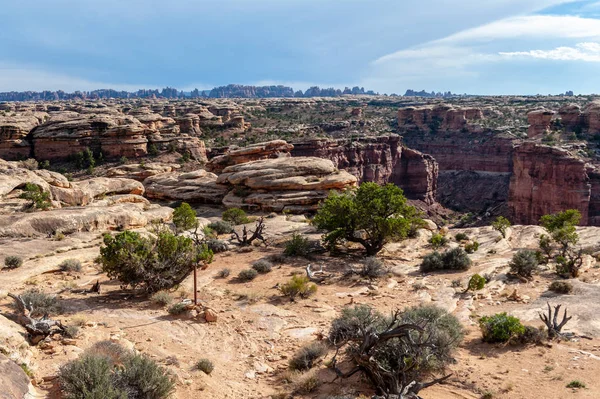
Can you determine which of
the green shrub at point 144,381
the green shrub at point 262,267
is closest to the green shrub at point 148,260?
the green shrub at point 262,267

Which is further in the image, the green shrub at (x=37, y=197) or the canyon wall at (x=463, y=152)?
the canyon wall at (x=463, y=152)

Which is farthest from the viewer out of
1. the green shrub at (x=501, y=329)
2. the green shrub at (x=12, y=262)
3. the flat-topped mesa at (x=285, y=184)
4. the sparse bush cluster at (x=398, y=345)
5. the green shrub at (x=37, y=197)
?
the flat-topped mesa at (x=285, y=184)

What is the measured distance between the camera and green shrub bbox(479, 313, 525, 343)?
12.7 meters

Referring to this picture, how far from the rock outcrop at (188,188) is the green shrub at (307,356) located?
92.8 ft

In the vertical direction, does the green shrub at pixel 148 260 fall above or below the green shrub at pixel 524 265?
above

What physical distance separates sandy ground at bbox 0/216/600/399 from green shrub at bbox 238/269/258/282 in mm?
275

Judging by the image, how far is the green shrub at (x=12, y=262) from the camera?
1761cm

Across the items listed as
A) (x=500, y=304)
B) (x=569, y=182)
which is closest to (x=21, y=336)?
(x=500, y=304)

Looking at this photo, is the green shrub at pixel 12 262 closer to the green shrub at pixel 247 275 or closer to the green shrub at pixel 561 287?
the green shrub at pixel 247 275

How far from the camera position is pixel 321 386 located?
404 inches

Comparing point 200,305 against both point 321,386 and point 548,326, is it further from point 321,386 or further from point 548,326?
point 548,326

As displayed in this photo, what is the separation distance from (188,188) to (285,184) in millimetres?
10211

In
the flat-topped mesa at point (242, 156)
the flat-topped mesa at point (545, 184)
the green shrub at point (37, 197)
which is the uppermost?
the flat-topped mesa at point (242, 156)

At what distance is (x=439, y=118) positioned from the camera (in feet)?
338
